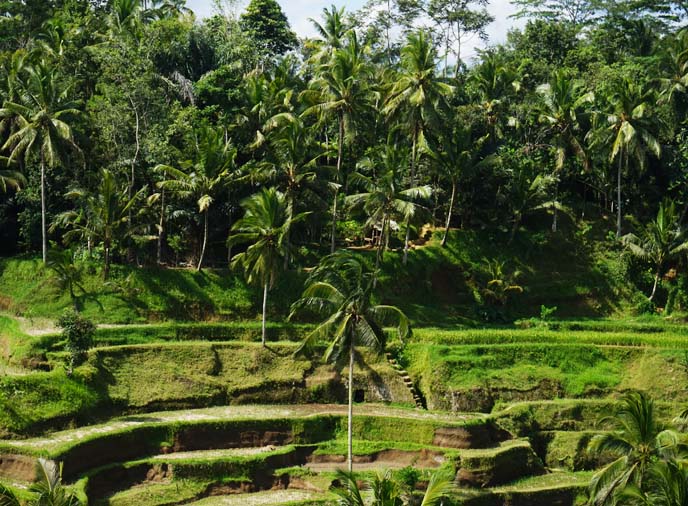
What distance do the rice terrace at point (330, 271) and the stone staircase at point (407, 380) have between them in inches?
4.2

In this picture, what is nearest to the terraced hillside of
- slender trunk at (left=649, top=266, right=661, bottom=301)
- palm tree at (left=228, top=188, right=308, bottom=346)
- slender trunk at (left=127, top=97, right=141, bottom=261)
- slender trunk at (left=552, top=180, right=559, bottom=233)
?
palm tree at (left=228, top=188, right=308, bottom=346)

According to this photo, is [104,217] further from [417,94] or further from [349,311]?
[417,94]

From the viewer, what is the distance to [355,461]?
40531 millimetres

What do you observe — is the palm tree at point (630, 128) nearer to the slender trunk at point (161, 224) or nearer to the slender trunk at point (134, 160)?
the slender trunk at point (161, 224)

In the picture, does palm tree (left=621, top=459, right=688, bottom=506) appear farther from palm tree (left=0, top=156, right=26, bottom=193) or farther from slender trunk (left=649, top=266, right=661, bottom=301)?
palm tree (left=0, top=156, right=26, bottom=193)

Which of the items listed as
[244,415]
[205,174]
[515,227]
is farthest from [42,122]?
[515,227]

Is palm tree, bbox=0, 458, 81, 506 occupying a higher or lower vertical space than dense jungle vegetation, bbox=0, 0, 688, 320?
lower

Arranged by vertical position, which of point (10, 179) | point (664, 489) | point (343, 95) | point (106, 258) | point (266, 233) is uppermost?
point (343, 95)

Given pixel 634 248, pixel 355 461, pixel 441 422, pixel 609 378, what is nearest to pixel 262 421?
pixel 355 461

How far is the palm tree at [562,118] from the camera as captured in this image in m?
58.1

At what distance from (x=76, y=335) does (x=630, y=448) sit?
2217 centimetres

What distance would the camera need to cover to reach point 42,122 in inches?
1943

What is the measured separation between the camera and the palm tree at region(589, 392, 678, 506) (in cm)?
3186

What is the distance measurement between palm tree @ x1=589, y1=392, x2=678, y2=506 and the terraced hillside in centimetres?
722
